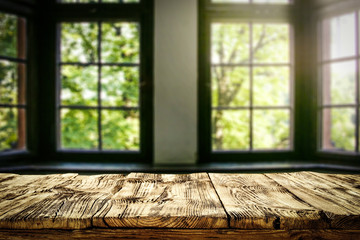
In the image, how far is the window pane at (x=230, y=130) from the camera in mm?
2498

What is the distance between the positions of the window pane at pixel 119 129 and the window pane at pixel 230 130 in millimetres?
662

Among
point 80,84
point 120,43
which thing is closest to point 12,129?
point 80,84

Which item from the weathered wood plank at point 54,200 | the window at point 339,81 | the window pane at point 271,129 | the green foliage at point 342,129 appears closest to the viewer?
the weathered wood plank at point 54,200

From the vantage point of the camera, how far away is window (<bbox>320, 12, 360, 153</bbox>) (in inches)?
88.8

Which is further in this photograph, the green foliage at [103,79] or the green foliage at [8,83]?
the green foliage at [103,79]

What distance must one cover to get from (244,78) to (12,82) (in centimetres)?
188

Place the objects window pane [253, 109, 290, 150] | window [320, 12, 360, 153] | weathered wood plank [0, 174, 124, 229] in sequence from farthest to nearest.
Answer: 1. window pane [253, 109, 290, 150]
2. window [320, 12, 360, 153]
3. weathered wood plank [0, 174, 124, 229]

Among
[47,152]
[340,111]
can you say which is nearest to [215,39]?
[340,111]

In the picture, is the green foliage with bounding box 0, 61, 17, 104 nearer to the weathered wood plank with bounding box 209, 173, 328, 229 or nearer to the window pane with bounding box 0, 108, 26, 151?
the window pane with bounding box 0, 108, 26, 151

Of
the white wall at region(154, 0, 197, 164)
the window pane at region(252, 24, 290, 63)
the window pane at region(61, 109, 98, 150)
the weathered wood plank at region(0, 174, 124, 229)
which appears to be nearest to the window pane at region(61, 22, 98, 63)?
the window pane at region(61, 109, 98, 150)

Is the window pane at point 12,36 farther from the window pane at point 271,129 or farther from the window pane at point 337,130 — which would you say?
the window pane at point 337,130

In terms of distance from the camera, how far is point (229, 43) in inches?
100

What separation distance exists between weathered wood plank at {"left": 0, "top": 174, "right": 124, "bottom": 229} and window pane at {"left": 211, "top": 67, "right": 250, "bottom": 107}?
151 cm

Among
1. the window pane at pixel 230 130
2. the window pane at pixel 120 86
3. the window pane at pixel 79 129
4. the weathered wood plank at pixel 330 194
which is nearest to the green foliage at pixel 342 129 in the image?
the window pane at pixel 230 130
